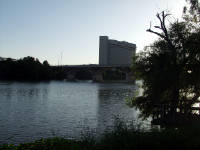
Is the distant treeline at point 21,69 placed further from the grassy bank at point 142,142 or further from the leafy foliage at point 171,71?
the grassy bank at point 142,142

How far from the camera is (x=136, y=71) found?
68.9 feet

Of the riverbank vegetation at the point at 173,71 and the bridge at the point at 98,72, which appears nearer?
the riverbank vegetation at the point at 173,71

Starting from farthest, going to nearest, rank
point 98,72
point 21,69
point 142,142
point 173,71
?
point 98,72
point 21,69
point 173,71
point 142,142

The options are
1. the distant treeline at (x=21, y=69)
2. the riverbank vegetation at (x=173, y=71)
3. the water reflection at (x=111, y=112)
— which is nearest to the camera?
the riverbank vegetation at (x=173, y=71)

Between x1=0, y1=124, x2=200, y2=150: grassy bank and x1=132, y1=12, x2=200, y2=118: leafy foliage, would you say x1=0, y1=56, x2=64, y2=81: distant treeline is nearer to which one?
x1=132, y1=12, x2=200, y2=118: leafy foliage

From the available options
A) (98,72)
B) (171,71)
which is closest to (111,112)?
(171,71)

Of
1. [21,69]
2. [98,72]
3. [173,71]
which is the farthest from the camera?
[98,72]

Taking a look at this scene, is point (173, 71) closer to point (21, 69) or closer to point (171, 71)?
point (171, 71)

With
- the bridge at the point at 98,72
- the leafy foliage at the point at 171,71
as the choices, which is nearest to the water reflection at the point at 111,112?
the leafy foliage at the point at 171,71

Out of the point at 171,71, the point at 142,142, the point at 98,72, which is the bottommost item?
the point at 142,142

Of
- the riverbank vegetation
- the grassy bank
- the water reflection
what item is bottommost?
the water reflection

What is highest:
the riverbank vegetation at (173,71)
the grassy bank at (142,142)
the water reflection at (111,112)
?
the riverbank vegetation at (173,71)

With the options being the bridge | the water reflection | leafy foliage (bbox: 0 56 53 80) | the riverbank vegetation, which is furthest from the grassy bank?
leafy foliage (bbox: 0 56 53 80)

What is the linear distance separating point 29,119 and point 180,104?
15628 mm
